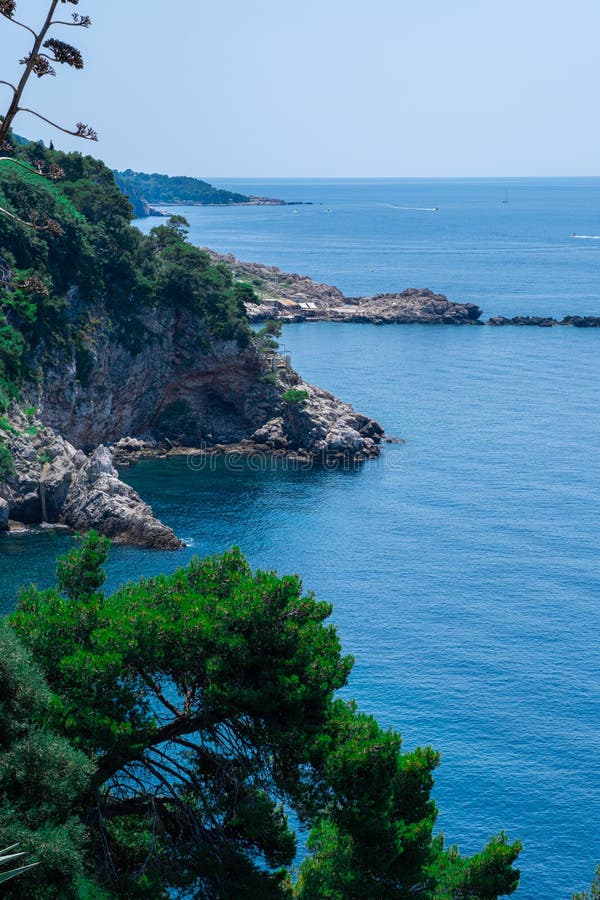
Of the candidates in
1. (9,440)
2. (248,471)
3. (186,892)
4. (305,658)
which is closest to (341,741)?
(305,658)

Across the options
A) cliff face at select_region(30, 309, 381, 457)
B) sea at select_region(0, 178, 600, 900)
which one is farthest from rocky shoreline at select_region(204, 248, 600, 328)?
cliff face at select_region(30, 309, 381, 457)

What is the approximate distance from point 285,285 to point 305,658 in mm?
148298

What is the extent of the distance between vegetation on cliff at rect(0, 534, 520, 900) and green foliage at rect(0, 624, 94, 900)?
2.67ft

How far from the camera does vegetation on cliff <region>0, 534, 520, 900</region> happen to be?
885 inches

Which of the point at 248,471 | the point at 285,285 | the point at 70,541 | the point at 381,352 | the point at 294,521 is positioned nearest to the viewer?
the point at 70,541

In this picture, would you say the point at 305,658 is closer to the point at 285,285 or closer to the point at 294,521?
the point at 294,521

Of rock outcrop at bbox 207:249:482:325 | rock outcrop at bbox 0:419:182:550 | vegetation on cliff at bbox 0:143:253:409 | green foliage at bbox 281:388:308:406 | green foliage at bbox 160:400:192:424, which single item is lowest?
rock outcrop at bbox 0:419:182:550

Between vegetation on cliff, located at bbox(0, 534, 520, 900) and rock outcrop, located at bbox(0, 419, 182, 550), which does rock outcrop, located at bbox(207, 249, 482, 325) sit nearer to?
rock outcrop, located at bbox(0, 419, 182, 550)

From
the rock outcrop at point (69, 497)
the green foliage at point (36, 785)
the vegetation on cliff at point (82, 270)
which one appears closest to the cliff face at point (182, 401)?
the vegetation on cliff at point (82, 270)

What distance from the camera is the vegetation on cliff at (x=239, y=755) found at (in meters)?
22.5

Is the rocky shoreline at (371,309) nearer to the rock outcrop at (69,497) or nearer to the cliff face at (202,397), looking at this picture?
the cliff face at (202,397)

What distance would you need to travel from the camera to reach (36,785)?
20.0 m

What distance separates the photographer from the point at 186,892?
77.9 ft

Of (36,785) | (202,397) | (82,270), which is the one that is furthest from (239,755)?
(202,397)
